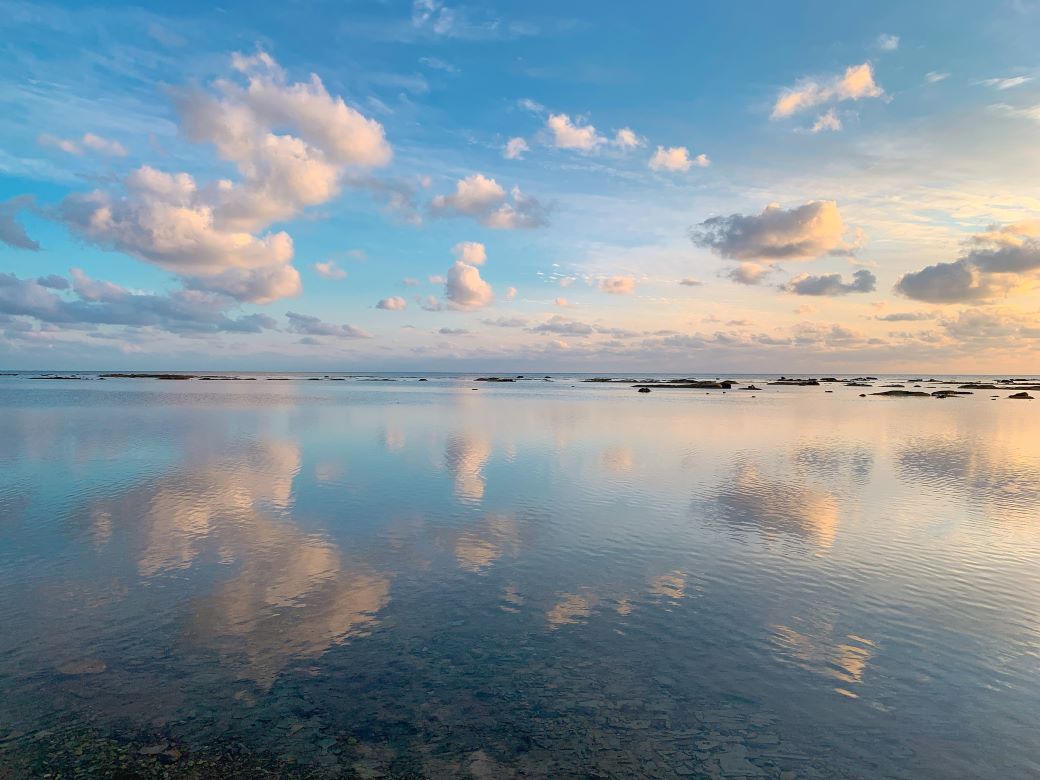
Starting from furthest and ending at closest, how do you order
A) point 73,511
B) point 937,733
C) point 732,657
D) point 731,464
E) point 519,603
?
point 731,464 < point 73,511 < point 519,603 < point 732,657 < point 937,733

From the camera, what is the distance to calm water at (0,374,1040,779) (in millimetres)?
9383

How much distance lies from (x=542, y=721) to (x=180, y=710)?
6.14 meters

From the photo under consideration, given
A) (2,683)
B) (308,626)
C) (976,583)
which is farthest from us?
(976,583)

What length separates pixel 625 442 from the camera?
46156 millimetres

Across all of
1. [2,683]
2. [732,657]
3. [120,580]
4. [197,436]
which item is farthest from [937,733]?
[197,436]

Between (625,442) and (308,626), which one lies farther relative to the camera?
(625,442)

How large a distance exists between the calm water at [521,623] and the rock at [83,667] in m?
0.07

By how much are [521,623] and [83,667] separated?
8697 mm

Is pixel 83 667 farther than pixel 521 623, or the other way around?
pixel 521 623

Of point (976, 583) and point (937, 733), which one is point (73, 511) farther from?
point (976, 583)

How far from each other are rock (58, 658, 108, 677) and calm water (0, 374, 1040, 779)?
7 cm

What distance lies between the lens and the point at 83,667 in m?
11.2

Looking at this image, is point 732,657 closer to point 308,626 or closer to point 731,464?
point 308,626

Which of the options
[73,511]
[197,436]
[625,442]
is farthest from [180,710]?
[197,436]
